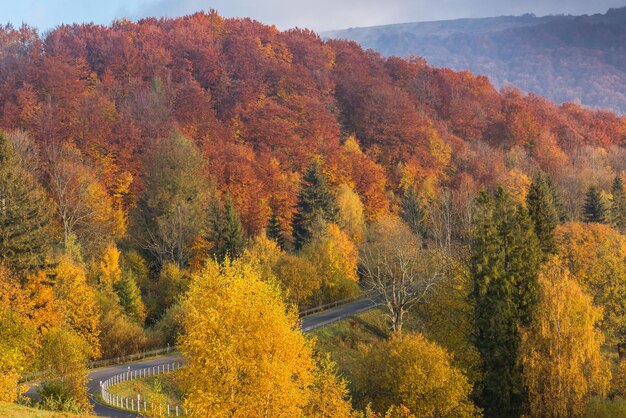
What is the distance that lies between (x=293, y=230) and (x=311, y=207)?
350cm

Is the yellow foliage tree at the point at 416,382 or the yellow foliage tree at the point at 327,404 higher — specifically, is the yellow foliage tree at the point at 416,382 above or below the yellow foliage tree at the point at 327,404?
below

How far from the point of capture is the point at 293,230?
8056 cm

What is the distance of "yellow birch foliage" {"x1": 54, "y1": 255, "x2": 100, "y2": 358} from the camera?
171ft

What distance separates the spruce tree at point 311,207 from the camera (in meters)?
78.1

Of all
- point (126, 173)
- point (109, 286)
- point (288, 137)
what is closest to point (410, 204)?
point (288, 137)

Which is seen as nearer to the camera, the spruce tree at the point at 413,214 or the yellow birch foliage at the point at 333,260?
the yellow birch foliage at the point at 333,260

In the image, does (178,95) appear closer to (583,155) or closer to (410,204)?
(410,204)

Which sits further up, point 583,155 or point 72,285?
point 72,285

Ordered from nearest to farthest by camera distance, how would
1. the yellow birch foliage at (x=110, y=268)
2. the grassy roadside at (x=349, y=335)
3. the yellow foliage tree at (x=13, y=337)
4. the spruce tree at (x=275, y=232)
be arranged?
the yellow foliage tree at (x=13, y=337) → the grassy roadside at (x=349, y=335) → the yellow birch foliage at (x=110, y=268) → the spruce tree at (x=275, y=232)

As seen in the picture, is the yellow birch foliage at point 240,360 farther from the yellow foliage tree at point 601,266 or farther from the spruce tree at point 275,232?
the spruce tree at point 275,232

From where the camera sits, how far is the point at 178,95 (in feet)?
382

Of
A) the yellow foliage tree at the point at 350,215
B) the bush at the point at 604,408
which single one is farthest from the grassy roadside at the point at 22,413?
the yellow foliage tree at the point at 350,215

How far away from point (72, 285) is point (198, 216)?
79.1ft

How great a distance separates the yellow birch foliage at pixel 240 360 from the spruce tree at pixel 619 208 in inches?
2593
